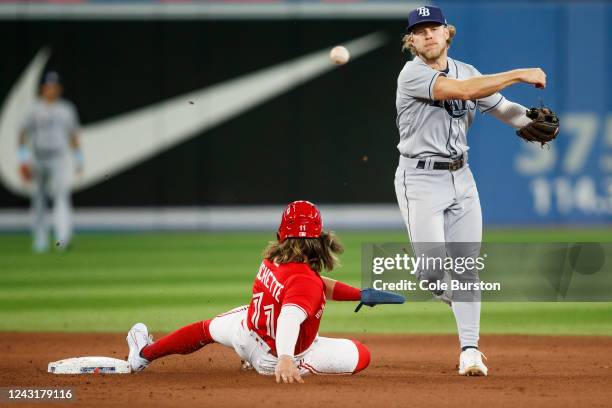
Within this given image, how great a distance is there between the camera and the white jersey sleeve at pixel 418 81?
236 inches

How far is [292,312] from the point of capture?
217 inches

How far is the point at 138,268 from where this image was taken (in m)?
12.1

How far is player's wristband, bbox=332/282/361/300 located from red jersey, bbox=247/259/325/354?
18 centimetres

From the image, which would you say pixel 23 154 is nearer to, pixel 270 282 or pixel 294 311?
pixel 270 282

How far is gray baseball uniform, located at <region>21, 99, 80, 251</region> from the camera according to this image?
13852mm

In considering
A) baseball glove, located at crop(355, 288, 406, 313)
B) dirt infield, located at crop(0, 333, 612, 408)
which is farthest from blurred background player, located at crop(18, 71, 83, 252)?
baseball glove, located at crop(355, 288, 406, 313)

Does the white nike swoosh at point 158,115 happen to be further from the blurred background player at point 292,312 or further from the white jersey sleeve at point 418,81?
the blurred background player at point 292,312

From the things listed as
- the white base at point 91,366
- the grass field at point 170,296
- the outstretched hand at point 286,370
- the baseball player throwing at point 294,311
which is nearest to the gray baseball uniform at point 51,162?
the grass field at point 170,296

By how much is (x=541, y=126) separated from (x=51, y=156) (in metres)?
9.11

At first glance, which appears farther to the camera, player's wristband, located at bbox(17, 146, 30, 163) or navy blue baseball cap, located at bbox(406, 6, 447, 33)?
player's wristband, located at bbox(17, 146, 30, 163)

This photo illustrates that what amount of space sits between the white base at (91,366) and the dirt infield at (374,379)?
0.09 metres

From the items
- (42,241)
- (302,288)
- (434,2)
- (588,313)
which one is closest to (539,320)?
(588,313)

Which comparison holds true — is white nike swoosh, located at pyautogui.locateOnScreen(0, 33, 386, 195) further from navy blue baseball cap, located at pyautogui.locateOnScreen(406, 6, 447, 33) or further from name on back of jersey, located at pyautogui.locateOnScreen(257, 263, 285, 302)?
name on back of jersey, located at pyautogui.locateOnScreen(257, 263, 285, 302)

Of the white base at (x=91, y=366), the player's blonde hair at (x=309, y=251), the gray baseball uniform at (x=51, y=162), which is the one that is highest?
the gray baseball uniform at (x=51, y=162)
